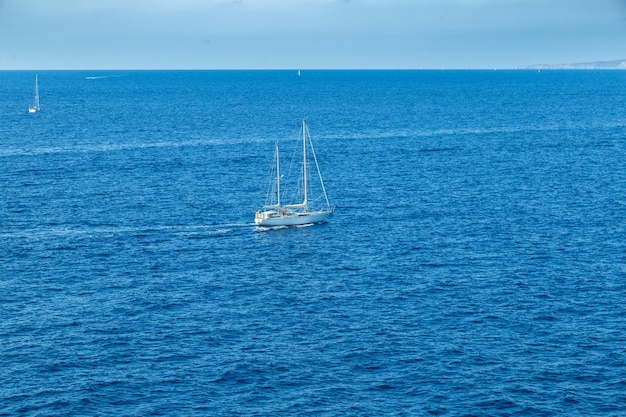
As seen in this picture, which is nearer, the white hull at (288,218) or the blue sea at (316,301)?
the blue sea at (316,301)

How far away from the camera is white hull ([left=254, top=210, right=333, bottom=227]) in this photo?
129 metres

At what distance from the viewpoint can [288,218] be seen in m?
130

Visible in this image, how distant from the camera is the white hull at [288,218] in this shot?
129 metres

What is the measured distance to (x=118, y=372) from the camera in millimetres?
76625

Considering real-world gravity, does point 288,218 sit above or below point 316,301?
above

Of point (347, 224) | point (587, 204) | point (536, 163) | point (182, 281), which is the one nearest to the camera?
point (182, 281)

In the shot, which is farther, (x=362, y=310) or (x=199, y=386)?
(x=362, y=310)

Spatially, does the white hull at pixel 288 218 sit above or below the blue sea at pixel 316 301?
above

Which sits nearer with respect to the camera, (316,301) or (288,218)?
(316,301)

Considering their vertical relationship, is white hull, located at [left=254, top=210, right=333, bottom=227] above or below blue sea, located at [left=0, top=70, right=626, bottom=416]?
above

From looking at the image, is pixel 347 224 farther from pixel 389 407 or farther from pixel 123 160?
pixel 123 160

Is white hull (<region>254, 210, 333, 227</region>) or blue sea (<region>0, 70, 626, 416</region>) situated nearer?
blue sea (<region>0, 70, 626, 416</region>)

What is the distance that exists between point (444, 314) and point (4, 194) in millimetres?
90421

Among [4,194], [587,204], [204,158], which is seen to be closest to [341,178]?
[204,158]
